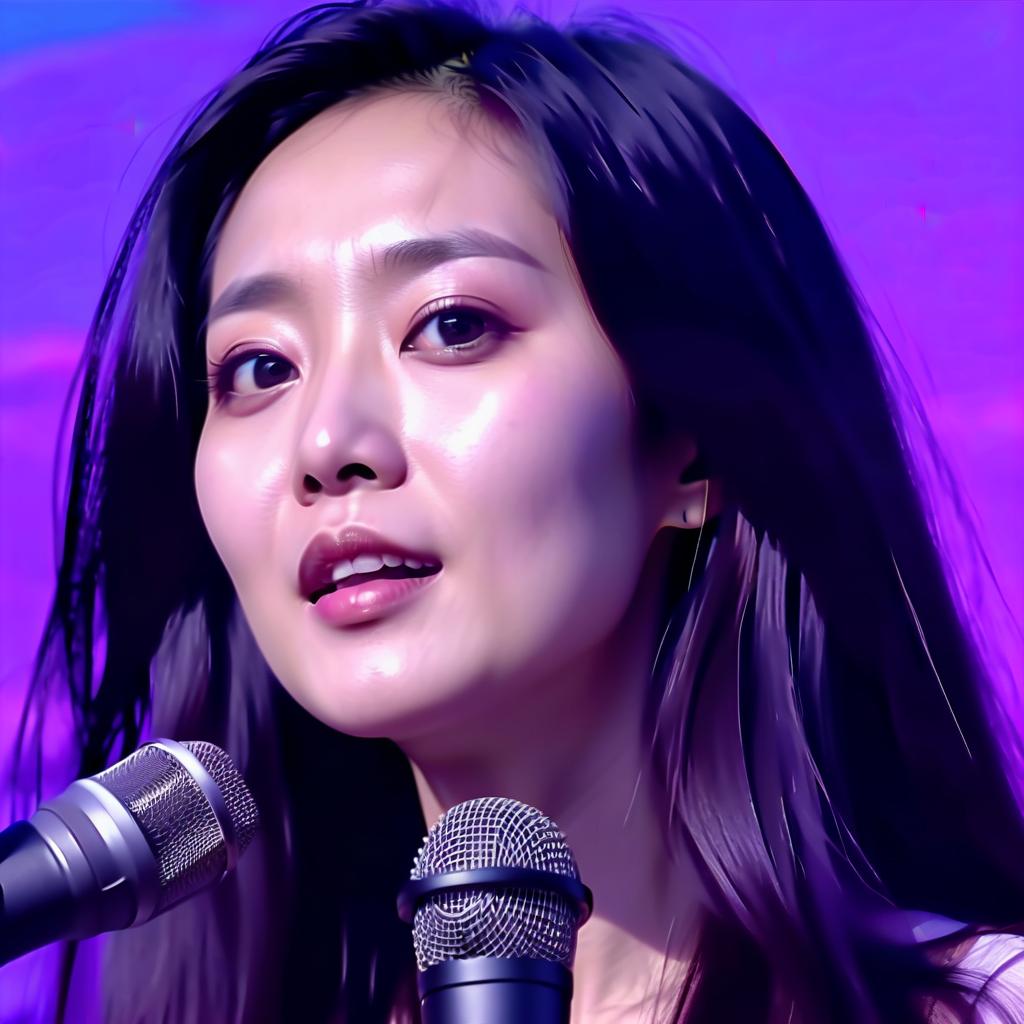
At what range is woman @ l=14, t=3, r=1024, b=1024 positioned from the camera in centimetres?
125

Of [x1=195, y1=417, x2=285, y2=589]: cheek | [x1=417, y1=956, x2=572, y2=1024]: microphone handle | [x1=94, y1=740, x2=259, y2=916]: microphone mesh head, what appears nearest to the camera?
[x1=417, y1=956, x2=572, y2=1024]: microphone handle

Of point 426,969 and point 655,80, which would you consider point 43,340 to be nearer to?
point 655,80

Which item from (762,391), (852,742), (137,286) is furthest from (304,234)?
(852,742)

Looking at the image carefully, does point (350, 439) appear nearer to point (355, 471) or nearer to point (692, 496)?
point (355, 471)

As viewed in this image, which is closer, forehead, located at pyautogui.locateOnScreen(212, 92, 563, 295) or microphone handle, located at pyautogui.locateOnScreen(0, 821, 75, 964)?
microphone handle, located at pyautogui.locateOnScreen(0, 821, 75, 964)

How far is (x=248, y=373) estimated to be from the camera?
139 centimetres

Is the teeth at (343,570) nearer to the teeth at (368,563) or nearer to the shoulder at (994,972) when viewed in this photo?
the teeth at (368,563)

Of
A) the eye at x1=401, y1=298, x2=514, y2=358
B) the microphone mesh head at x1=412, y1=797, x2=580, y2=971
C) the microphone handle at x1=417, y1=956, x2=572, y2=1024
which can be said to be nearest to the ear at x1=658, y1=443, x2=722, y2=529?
the eye at x1=401, y1=298, x2=514, y2=358

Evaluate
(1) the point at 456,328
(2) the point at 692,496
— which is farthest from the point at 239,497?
(2) the point at 692,496

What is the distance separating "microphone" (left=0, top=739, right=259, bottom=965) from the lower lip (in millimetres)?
304

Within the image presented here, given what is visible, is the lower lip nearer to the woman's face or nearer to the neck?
the woman's face

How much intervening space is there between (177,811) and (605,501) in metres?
0.49

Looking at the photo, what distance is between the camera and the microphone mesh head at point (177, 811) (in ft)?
2.86

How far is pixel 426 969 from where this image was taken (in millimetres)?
802
